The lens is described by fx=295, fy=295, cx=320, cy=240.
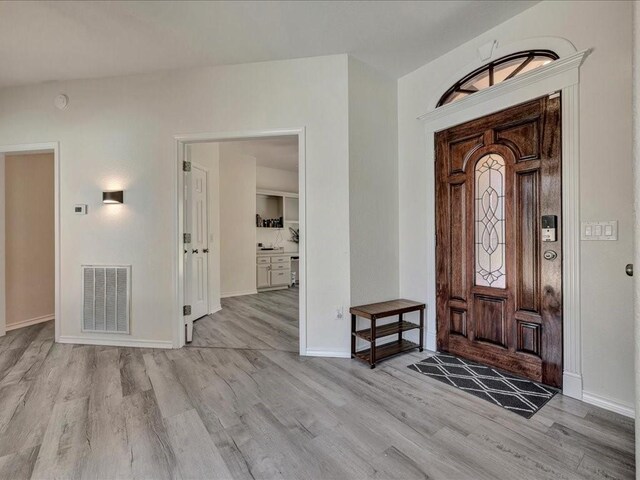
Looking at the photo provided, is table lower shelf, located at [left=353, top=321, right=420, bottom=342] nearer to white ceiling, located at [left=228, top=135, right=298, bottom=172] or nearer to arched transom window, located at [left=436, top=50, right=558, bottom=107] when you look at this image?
arched transom window, located at [left=436, top=50, right=558, bottom=107]

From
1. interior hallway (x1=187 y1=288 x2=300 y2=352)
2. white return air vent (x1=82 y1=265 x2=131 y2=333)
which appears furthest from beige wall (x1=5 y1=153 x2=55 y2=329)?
interior hallway (x1=187 y1=288 x2=300 y2=352)

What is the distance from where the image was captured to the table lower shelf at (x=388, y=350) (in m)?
2.62

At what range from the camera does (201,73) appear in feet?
9.71

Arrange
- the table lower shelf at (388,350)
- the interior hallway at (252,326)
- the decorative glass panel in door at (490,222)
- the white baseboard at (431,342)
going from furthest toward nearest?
the interior hallway at (252,326)
the white baseboard at (431,342)
the table lower shelf at (388,350)
the decorative glass panel in door at (490,222)

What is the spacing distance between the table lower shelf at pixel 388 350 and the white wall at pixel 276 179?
494cm

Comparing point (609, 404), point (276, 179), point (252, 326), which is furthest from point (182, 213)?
point (276, 179)

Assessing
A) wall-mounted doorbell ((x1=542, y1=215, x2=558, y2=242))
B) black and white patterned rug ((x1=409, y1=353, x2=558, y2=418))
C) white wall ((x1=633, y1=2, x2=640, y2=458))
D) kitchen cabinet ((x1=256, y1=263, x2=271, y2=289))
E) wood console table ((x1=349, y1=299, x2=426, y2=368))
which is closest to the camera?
white wall ((x1=633, y1=2, x2=640, y2=458))

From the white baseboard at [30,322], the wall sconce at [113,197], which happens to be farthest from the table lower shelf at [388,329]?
the white baseboard at [30,322]

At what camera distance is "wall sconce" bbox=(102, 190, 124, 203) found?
9.77 ft

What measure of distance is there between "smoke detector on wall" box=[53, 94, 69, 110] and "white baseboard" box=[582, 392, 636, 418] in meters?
5.20

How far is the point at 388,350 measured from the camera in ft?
8.98

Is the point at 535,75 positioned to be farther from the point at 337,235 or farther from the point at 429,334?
the point at 429,334

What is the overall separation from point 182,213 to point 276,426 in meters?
2.19

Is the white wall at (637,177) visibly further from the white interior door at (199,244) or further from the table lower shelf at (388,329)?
the white interior door at (199,244)
